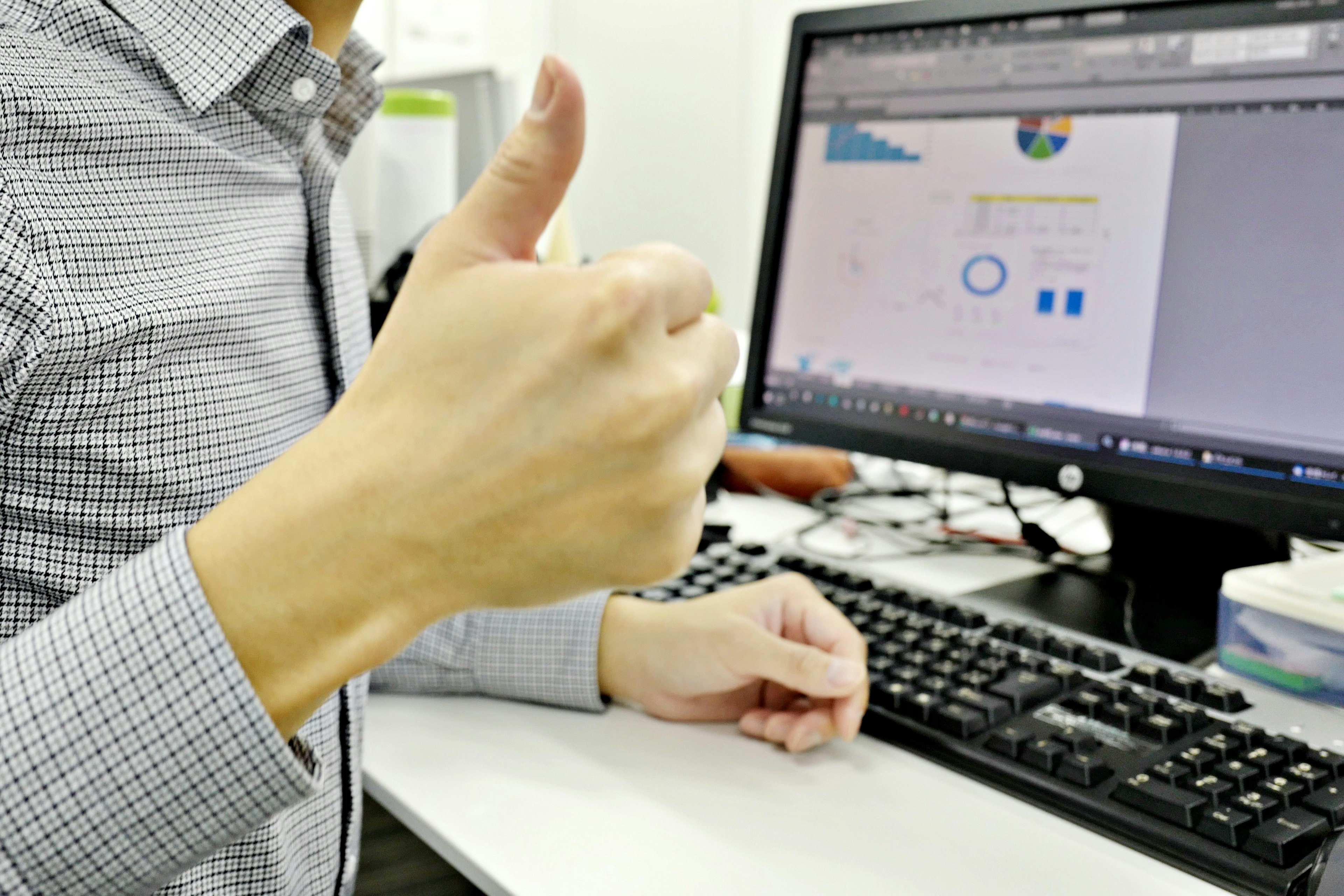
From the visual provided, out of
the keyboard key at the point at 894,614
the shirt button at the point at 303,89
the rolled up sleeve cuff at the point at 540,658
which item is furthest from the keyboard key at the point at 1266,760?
the shirt button at the point at 303,89

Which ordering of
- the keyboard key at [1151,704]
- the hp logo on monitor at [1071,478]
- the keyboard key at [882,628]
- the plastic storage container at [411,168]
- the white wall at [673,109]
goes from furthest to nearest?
the white wall at [673,109], the plastic storage container at [411,168], the hp logo on monitor at [1071,478], the keyboard key at [882,628], the keyboard key at [1151,704]

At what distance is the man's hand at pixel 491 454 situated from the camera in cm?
30

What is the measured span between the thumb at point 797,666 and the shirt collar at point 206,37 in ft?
1.32

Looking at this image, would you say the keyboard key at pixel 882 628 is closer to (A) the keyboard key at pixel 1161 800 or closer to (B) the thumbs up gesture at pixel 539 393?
(A) the keyboard key at pixel 1161 800

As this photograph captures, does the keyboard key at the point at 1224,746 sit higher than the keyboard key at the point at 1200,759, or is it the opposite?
the keyboard key at the point at 1224,746

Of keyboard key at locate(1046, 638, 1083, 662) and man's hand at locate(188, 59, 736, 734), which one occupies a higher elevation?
man's hand at locate(188, 59, 736, 734)

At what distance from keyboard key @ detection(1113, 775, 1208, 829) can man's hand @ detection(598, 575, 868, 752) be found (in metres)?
0.13

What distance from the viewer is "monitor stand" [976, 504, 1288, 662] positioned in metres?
0.70

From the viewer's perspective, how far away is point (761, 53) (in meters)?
2.33

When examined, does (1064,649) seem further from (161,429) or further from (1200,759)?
(161,429)

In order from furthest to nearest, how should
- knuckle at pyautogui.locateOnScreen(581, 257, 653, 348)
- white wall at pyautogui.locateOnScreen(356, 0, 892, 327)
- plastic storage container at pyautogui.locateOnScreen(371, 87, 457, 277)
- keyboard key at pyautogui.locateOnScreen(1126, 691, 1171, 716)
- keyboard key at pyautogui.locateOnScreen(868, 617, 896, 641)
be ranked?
white wall at pyautogui.locateOnScreen(356, 0, 892, 327) → plastic storage container at pyautogui.locateOnScreen(371, 87, 457, 277) → keyboard key at pyautogui.locateOnScreen(868, 617, 896, 641) → keyboard key at pyautogui.locateOnScreen(1126, 691, 1171, 716) → knuckle at pyautogui.locateOnScreen(581, 257, 653, 348)

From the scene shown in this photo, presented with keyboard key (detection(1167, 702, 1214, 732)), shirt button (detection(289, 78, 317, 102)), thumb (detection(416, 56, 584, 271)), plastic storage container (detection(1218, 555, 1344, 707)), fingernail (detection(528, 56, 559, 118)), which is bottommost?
keyboard key (detection(1167, 702, 1214, 732))

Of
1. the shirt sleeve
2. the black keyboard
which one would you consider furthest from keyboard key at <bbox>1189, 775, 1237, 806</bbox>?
the shirt sleeve

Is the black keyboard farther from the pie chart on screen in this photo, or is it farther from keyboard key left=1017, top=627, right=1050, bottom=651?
the pie chart on screen
